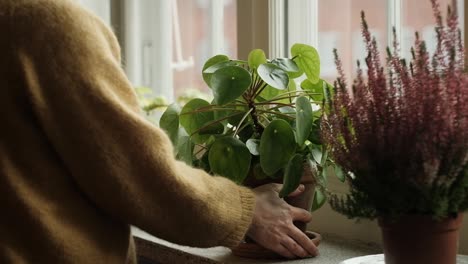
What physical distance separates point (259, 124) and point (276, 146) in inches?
4.4

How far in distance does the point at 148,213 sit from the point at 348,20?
0.83 meters

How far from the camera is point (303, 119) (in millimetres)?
1299

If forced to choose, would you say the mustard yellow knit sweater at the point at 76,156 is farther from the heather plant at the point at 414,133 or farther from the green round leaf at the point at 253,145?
the heather plant at the point at 414,133

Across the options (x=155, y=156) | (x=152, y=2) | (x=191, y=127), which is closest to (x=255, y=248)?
(x=191, y=127)

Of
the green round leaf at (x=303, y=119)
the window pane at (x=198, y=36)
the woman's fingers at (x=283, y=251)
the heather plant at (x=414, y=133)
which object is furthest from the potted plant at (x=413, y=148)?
the window pane at (x=198, y=36)

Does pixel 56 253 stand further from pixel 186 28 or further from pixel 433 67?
pixel 186 28

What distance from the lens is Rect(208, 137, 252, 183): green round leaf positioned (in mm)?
1354

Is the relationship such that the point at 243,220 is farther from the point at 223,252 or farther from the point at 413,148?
the point at 413,148

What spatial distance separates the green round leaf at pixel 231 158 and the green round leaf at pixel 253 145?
0.07 feet

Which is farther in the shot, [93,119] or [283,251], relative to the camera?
[283,251]

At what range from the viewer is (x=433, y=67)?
100 cm

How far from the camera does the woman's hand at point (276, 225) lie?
135 centimetres

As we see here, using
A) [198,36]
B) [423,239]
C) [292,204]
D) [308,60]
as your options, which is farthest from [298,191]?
[198,36]

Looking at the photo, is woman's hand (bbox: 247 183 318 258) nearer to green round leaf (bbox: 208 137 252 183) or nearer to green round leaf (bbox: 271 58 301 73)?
green round leaf (bbox: 208 137 252 183)
